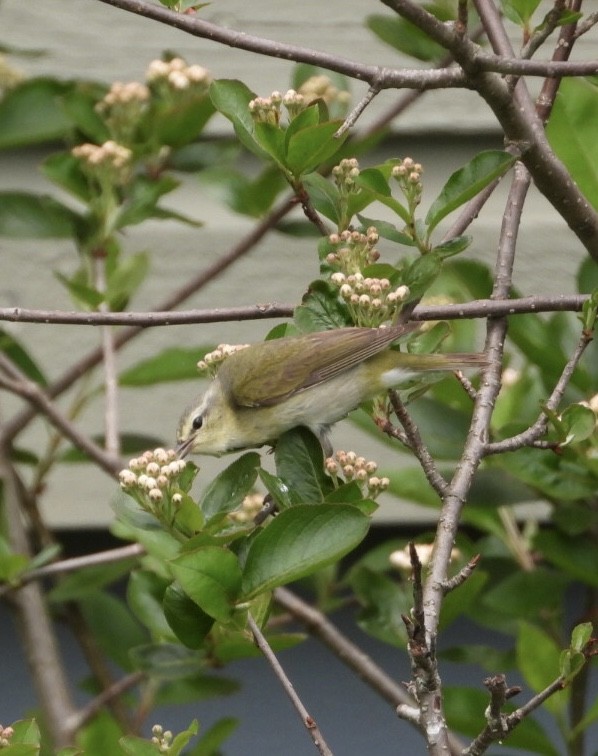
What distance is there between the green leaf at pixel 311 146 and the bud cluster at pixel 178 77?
955mm

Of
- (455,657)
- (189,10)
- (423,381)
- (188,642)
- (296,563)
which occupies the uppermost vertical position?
(189,10)

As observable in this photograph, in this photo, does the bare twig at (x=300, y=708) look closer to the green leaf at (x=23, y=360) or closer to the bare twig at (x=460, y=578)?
the bare twig at (x=460, y=578)

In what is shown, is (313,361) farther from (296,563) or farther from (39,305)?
(39,305)

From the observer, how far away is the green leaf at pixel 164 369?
2.40 metres

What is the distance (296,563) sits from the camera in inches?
46.4

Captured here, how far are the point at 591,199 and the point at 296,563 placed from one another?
990mm

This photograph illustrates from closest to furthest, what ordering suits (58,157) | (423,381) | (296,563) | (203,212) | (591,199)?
(296,563)
(423,381)
(591,199)
(58,157)
(203,212)

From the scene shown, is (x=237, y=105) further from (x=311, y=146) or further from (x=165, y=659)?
(x=165, y=659)

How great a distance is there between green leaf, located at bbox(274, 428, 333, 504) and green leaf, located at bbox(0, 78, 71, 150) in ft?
4.13

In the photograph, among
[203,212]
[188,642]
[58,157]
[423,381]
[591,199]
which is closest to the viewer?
[188,642]

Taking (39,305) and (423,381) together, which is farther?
(39,305)

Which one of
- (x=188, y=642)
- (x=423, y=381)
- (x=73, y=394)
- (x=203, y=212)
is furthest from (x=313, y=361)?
(x=73, y=394)

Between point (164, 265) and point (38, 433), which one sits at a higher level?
point (164, 265)

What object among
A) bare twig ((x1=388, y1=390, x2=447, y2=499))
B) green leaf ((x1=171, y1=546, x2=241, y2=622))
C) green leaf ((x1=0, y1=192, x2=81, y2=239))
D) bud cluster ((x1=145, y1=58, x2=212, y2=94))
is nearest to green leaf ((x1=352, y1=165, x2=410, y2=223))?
bare twig ((x1=388, y1=390, x2=447, y2=499))
